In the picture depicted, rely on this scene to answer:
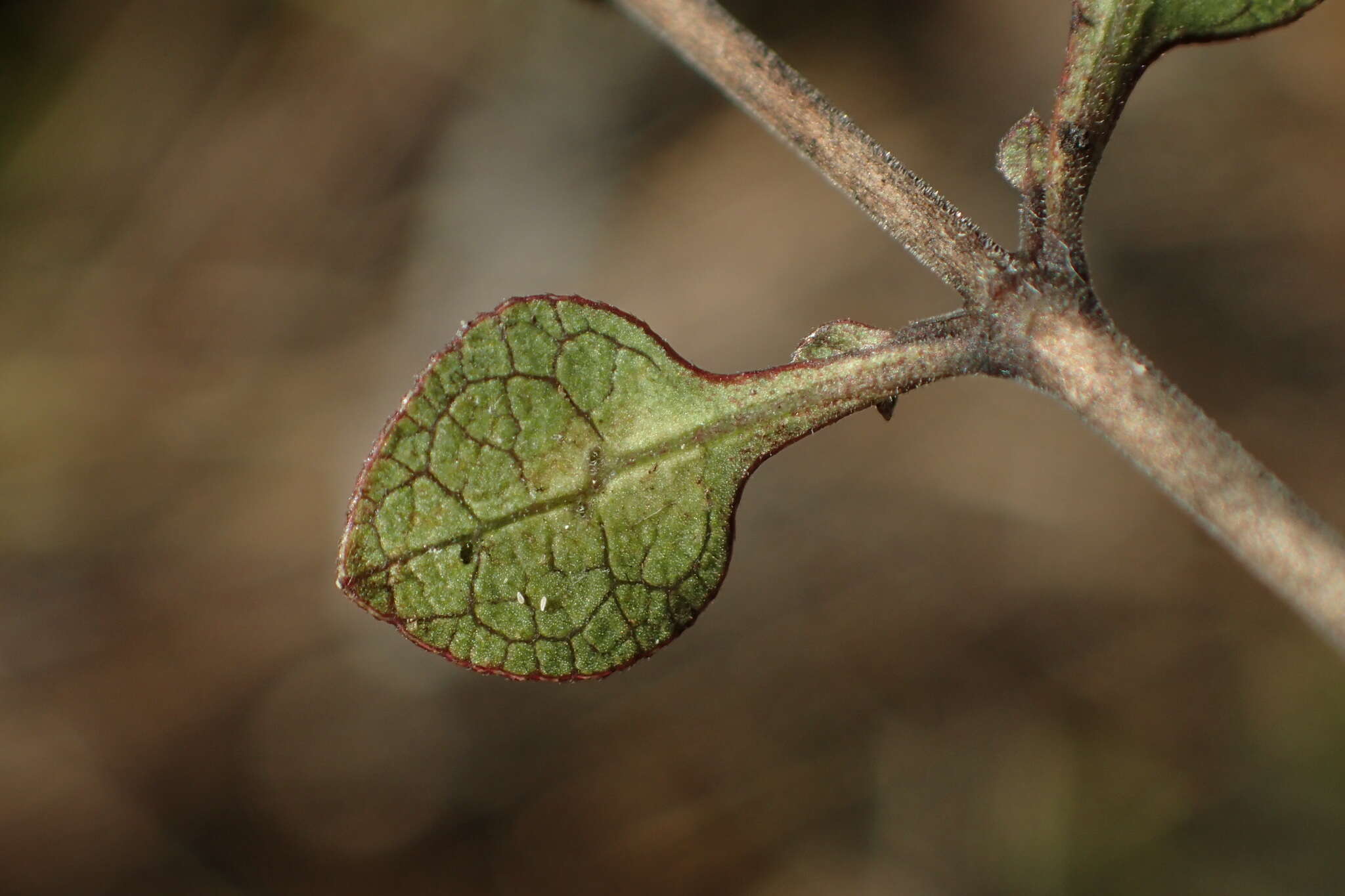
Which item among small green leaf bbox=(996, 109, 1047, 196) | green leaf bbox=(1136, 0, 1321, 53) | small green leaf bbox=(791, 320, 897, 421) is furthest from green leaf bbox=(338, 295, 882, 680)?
green leaf bbox=(1136, 0, 1321, 53)

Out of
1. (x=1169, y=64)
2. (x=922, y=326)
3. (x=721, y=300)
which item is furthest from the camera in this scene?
(x=721, y=300)

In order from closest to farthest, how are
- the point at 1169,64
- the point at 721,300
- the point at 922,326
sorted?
the point at 922,326
the point at 1169,64
the point at 721,300

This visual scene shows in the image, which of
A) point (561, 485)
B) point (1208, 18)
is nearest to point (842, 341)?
point (561, 485)

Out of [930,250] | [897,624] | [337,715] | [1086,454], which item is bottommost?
[337,715]

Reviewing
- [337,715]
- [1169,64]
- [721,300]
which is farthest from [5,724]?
[1169,64]

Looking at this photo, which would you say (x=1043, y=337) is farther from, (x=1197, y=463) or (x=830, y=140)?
(x=830, y=140)

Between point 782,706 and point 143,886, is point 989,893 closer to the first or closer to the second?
point 782,706
